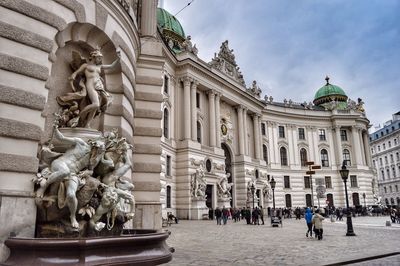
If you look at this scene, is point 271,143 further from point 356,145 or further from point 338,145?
point 356,145

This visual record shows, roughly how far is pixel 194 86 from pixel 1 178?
1315 inches

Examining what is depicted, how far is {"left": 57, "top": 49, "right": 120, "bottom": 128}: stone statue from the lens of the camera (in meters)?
9.34

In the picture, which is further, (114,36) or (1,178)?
(114,36)

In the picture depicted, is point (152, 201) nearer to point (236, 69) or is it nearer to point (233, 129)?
point (233, 129)

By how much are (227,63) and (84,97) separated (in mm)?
40329

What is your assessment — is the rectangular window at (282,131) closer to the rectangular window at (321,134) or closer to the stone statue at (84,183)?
the rectangular window at (321,134)

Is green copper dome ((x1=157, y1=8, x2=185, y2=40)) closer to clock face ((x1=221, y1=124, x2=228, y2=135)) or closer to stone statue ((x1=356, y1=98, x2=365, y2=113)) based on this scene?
clock face ((x1=221, y1=124, x2=228, y2=135))

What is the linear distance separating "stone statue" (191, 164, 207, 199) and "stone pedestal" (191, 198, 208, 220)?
0.52 metres

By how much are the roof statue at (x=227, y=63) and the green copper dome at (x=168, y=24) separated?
595cm

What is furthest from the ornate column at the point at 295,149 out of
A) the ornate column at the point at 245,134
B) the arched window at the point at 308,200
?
the ornate column at the point at 245,134

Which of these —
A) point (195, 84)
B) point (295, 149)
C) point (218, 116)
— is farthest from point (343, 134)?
point (195, 84)

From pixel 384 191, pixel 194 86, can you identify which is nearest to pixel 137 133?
pixel 194 86

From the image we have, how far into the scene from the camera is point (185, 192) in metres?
35.6

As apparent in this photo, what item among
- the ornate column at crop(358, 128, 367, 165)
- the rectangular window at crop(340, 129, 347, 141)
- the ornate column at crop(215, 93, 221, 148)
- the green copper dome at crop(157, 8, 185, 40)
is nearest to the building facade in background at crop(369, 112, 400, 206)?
the ornate column at crop(358, 128, 367, 165)
